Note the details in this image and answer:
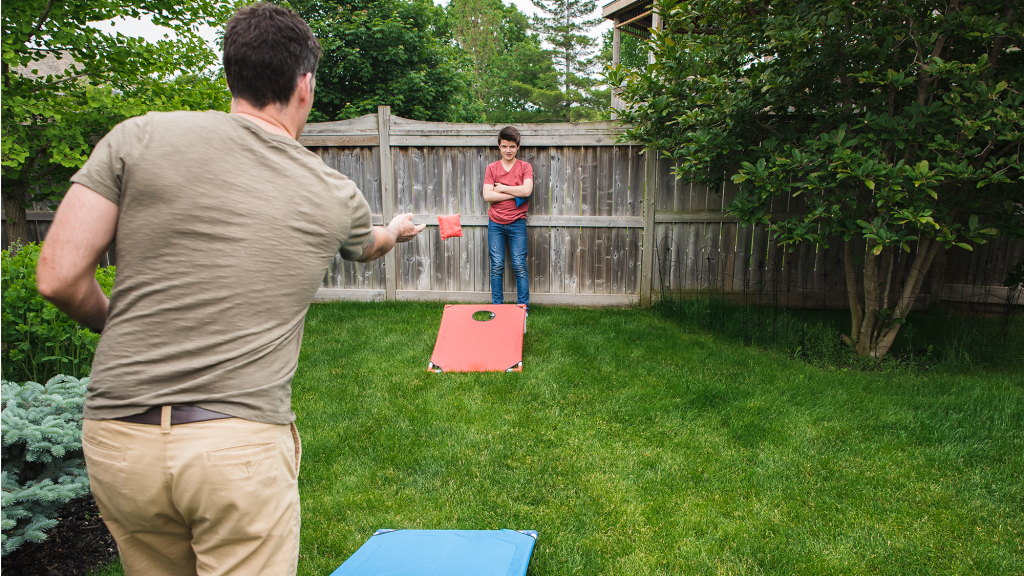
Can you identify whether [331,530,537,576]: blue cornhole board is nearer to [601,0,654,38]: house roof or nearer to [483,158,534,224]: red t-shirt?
[483,158,534,224]: red t-shirt

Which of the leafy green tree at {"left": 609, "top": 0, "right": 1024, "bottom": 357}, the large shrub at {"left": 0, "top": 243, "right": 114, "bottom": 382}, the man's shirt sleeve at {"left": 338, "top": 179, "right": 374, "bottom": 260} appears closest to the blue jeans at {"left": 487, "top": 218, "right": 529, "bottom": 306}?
the leafy green tree at {"left": 609, "top": 0, "right": 1024, "bottom": 357}

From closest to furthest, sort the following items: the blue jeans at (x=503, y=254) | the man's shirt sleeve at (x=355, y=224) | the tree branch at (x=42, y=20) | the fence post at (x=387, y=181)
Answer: the man's shirt sleeve at (x=355, y=224) < the tree branch at (x=42, y=20) < the blue jeans at (x=503, y=254) < the fence post at (x=387, y=181)

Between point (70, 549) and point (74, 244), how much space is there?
2068 millimetres

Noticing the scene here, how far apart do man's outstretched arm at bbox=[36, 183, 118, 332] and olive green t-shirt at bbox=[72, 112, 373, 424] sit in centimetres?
2

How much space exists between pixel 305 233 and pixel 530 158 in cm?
537

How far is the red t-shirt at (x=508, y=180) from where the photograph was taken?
6.06 metres

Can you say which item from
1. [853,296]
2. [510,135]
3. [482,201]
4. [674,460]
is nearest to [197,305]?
[674,460]

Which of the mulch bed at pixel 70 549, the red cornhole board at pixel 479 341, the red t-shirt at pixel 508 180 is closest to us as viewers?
the mulch bed at pixel 70 549

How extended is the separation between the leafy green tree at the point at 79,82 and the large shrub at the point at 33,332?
1457mm

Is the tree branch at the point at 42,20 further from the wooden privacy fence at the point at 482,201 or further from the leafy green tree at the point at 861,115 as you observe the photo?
the leafy green tree at the point at 861,115

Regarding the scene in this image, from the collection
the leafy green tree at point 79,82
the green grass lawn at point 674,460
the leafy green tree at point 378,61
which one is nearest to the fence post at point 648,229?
the green grass lawn at point 674,460

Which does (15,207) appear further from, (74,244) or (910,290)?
(910,290)

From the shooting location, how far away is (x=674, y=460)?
3.28 m

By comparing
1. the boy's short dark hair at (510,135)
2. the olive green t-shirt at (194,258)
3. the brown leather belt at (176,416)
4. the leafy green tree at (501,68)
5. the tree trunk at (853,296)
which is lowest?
the tree trunk at (853,296)
